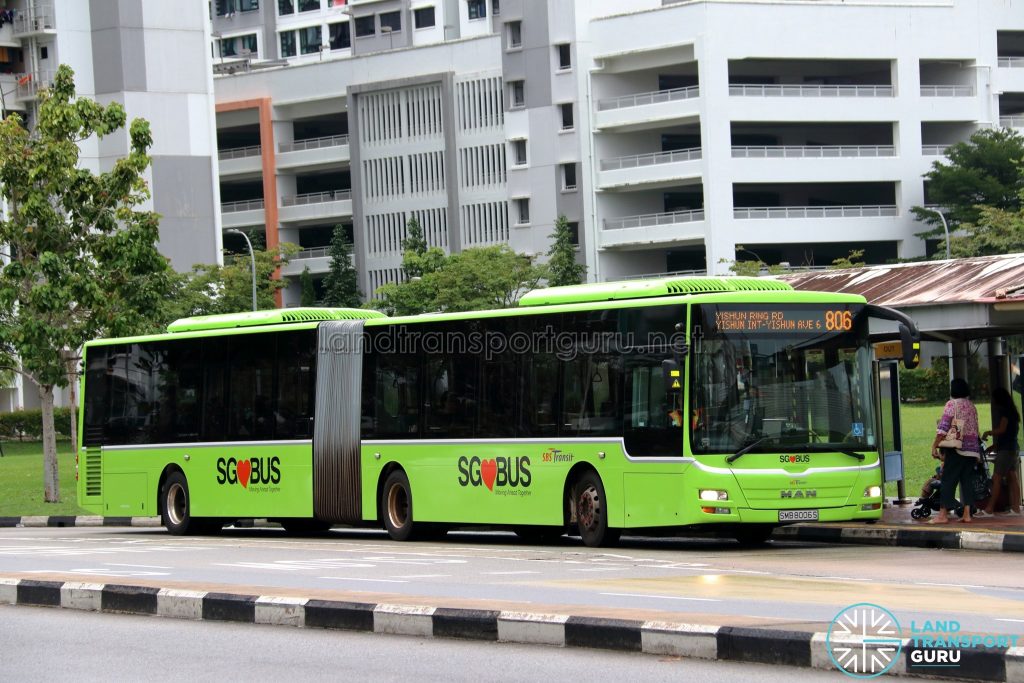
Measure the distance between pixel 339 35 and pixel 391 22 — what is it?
566 centimetres

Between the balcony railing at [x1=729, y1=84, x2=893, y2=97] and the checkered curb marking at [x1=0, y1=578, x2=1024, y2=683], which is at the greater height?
the balcony railing at [x1=729, y1=84, x2=893, y2=97]

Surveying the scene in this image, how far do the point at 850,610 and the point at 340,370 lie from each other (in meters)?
13.3

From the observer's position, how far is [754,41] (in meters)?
81.8

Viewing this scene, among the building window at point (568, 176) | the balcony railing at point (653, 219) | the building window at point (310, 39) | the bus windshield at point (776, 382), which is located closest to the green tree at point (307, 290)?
the building window at point (568, 176)

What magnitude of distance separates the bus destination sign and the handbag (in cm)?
169

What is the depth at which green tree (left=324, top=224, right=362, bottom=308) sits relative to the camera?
94625 mm

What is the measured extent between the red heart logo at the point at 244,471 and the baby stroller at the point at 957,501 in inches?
390

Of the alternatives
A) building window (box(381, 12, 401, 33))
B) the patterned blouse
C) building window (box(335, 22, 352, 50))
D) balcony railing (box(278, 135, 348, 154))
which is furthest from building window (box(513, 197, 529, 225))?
the patterned blouse

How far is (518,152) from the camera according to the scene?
90875 mm

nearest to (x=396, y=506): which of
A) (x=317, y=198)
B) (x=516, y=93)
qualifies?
(x=516, y=93)

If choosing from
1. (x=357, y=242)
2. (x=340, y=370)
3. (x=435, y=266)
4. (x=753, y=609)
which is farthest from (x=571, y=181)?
(x=753, y=609)

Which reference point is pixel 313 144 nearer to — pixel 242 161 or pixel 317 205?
pixel 317 205

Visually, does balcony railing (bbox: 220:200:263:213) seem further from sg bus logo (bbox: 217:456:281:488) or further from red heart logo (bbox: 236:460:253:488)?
red heart logo (bbox: 236:460:253:488)

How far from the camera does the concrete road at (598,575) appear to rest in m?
12.9
